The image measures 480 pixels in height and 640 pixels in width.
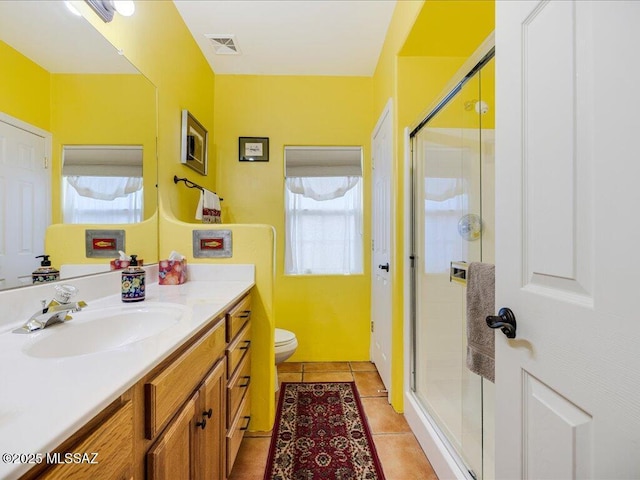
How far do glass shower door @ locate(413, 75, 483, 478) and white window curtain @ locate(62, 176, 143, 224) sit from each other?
5.14 feet

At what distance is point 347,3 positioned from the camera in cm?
182

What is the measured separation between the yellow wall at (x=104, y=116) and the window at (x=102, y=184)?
0.11 feet

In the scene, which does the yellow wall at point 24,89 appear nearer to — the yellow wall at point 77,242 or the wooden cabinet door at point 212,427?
the yellow wall at point 77,242

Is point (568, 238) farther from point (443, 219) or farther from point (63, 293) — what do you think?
point (63, 293)

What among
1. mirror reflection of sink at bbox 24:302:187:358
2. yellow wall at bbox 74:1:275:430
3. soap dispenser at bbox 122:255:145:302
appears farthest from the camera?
yellow wall at bbox 74:1:275:430


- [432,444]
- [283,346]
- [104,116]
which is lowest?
[432,444]

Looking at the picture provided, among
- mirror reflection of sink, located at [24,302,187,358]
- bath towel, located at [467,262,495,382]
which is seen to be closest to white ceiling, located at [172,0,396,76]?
bath towel, located at [467,262,495,382]

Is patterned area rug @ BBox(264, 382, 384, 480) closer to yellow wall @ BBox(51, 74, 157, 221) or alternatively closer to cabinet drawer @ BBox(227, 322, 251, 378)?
cabinet drawer @ BBox(227, 322, 251, 378)

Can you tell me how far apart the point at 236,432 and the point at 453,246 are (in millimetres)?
1354

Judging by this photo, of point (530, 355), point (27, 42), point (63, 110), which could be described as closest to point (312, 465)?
point (530, 355)

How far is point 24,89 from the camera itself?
34.6 inches

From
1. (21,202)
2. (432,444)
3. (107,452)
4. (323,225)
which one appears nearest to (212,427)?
(107,452)

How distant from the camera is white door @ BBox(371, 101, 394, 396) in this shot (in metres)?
2.02

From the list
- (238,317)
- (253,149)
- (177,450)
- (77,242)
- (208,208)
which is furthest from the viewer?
(253,149)
